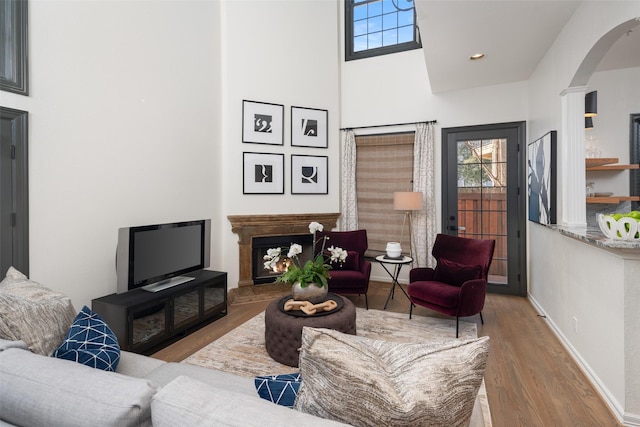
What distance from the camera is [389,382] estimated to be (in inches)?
34.0

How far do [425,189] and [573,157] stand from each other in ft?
6.92

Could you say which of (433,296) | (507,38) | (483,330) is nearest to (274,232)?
(433,296)

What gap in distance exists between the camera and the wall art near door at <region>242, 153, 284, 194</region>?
4.70 metres

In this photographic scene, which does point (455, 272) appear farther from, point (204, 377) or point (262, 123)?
point (262, 123)

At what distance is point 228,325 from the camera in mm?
3672

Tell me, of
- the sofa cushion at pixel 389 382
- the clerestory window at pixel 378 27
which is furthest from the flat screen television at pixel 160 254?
the clerestory window at pixel 378 27

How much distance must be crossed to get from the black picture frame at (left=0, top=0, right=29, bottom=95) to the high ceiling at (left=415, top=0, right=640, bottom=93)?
309 centimetres

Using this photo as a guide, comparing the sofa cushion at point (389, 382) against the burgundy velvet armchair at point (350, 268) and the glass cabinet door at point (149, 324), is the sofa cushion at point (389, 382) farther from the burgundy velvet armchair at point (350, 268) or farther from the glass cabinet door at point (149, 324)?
the burgundy velvet armchair at point (350, 268)

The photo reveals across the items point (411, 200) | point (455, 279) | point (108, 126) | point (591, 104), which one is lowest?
point (455, 279)

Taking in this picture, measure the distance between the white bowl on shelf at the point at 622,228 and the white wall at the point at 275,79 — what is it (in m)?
3.47

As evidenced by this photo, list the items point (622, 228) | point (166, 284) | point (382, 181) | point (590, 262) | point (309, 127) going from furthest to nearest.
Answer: point (382, 181) < point (309, 127) < point (166, 284) < point (590, 262) < point (622, 228)

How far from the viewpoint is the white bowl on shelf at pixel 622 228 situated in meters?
2.11

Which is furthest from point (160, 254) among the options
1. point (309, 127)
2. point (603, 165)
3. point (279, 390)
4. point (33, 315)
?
point (603, 165)

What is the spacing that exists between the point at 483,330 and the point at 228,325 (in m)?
2.78
